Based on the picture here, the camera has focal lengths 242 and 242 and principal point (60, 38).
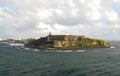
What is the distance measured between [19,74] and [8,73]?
5135 mm

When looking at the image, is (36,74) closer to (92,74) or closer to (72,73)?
(72,73)

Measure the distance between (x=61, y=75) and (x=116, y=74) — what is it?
22.1 m

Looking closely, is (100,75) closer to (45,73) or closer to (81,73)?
(81,73)

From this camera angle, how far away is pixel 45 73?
94.4 meters

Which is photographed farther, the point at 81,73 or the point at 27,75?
the point at 81,73

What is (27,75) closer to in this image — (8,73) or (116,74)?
(8,73)

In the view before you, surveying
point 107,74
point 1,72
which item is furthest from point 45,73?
point 107,74

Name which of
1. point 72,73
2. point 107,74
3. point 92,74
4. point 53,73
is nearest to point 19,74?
point 53,73

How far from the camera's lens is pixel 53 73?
9425cm

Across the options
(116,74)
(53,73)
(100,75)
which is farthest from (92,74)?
(53,73)

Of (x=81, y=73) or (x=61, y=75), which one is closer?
(x=61, y=75)

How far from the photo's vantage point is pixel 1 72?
317 feet

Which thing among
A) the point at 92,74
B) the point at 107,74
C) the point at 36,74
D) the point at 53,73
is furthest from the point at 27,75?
the point at 107,74

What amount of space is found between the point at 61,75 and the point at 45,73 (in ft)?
25.4
